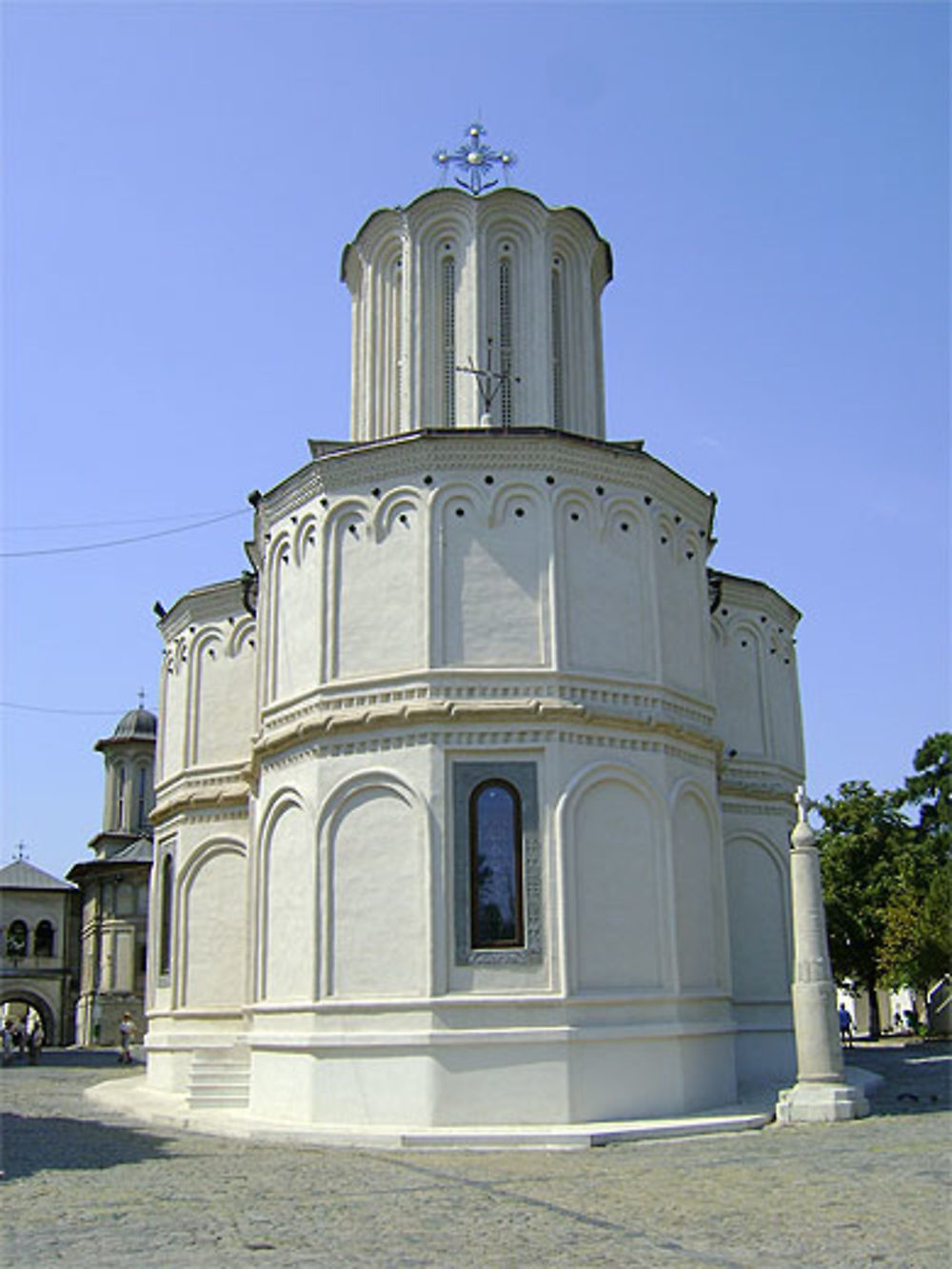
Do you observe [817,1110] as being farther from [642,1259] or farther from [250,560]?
[250,560]

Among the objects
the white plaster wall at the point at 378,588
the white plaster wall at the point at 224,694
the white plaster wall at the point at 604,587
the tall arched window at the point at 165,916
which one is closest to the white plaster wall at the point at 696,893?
the white plaster wall at the point at 604,587

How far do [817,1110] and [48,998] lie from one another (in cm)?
5334

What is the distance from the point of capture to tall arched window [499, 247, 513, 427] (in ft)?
68.2

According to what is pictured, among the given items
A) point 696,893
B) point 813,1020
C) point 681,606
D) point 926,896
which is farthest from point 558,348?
point 926,896

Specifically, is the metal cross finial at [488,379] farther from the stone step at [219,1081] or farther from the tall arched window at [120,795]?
the tall arched window at [120,795]

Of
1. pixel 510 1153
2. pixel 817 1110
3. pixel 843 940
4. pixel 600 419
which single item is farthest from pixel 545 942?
pixel 843 940

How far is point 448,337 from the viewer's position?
2106 cm

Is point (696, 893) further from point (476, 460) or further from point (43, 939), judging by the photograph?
point (43, 939)

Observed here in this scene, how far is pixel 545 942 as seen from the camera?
51.9 ft

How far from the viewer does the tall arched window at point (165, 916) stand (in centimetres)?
2398

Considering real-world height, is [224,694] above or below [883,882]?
above

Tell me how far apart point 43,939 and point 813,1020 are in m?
53.9

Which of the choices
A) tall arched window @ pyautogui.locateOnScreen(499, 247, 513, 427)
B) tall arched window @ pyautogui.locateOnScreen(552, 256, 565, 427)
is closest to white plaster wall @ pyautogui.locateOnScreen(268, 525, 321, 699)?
tall arched window @ pyautogui.locateOnScreen(499, 247, 513, 427)

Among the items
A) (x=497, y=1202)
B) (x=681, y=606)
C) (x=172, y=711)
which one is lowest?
(x=497, y=1202)
